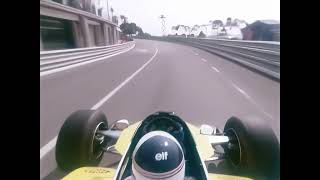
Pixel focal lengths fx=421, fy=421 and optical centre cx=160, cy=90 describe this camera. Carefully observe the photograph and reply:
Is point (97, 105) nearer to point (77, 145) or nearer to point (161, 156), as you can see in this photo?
point (77, 145)

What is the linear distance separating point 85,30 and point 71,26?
1548 mm

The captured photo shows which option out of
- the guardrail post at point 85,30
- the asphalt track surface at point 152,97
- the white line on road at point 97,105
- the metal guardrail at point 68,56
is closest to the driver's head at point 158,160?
the asphalt track surface at point 152,97

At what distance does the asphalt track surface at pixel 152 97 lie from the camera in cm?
772

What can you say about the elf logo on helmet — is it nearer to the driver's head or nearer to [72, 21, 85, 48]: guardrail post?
the driver's head

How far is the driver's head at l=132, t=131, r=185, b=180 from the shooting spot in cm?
297

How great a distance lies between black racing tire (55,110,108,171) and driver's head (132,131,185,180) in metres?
1.78

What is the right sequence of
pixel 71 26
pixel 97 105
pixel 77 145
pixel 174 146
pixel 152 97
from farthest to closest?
pixel 71 26
pixel 152 97
pixel 97 105
pixel 77 145
pixel 174 146

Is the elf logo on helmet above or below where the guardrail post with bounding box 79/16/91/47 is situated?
below

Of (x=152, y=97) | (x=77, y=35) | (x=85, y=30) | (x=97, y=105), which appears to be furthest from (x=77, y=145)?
(x=85, y=30)

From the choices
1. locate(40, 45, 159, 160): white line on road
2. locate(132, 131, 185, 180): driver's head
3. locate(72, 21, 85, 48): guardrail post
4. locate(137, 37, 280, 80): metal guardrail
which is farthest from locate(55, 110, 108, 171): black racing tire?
locate(72, 21, 85, 48): guardrail post

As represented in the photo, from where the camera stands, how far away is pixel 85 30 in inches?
890

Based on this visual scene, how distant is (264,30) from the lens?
774 inches
